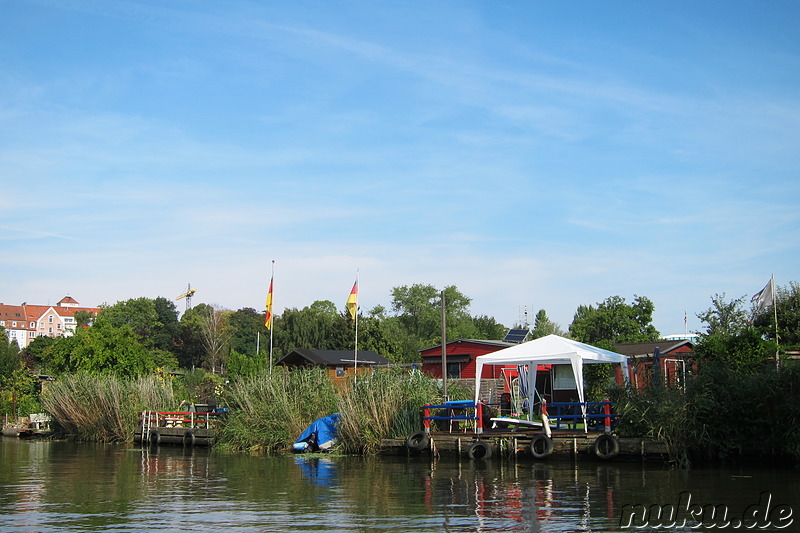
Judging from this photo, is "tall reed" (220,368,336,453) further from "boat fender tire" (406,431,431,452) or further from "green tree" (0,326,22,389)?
"green tree" (0,326,22,389)

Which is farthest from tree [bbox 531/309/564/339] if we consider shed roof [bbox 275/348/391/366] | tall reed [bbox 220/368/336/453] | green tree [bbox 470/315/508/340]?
tall reed [bbox 220/368/336/453]

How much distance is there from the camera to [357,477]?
788 inches

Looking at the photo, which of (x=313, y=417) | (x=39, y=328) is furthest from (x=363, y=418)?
(x=39, y=328)

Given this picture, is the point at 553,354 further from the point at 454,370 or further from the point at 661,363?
the point at 454,370

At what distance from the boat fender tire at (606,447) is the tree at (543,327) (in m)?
65.8

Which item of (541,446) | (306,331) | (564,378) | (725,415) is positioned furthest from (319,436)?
(306,331)

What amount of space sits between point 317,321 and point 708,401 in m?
63.8

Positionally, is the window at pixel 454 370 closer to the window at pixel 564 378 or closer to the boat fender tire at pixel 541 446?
the window at pixel 564 378

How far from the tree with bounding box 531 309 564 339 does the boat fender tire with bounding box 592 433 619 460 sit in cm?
6577

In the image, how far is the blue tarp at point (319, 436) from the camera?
1069 inches

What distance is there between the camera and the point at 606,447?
71.8 feet

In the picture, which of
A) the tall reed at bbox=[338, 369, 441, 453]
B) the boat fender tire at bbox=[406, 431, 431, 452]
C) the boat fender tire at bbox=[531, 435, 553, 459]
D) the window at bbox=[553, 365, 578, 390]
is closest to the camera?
the boat fender tire at bbox=[531, 435, 553, 459]

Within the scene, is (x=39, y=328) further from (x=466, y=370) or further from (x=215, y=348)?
(x=466, y=370)

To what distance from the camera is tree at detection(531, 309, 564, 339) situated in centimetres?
8906
